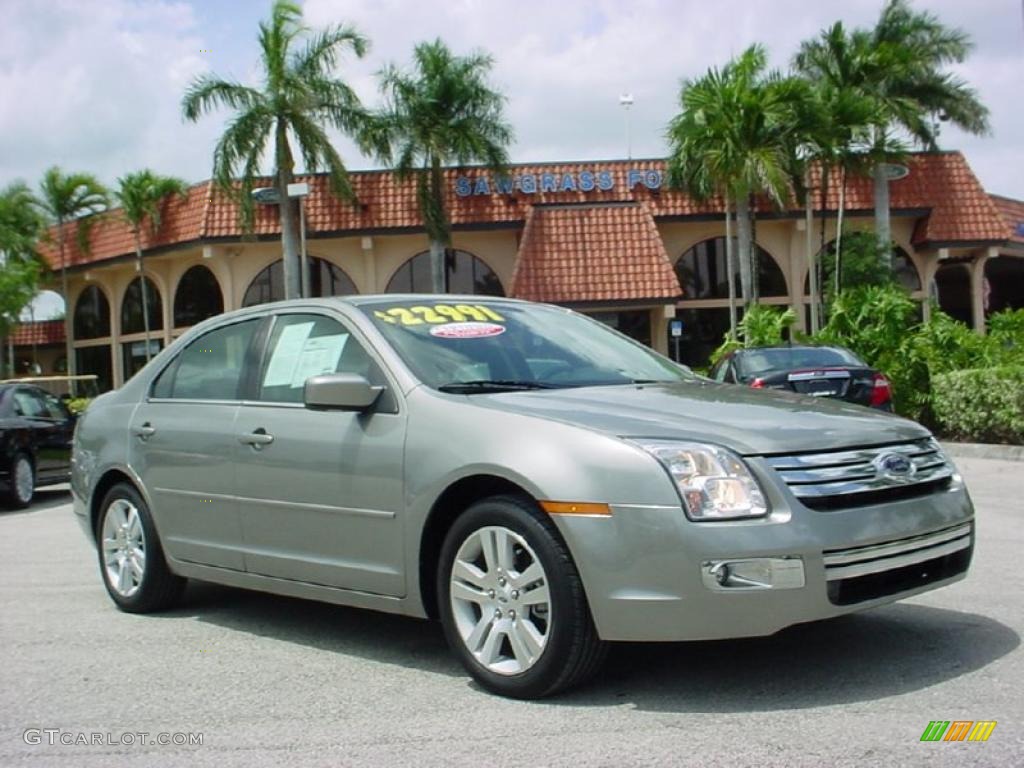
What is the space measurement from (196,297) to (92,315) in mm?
6468

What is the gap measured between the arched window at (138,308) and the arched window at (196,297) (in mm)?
896

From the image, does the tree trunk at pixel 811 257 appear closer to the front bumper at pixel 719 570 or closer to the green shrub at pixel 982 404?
the green shrub at pixel 982 404

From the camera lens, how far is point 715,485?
423 cm

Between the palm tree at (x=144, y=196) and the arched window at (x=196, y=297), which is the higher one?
the palm tree at (x=144, y=196)

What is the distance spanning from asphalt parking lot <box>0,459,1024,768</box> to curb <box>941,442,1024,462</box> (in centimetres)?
856

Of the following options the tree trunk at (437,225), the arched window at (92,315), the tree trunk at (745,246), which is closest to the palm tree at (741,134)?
the tree trunk at (745,246)

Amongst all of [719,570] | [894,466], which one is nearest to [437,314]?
[719,570]

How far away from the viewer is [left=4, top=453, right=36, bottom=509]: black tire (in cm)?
1377

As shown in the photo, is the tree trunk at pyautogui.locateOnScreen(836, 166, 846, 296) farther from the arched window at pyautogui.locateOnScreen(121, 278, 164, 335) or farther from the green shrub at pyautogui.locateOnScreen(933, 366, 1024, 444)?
the arched window at pyautogui.locateOnScreen(121, 278, 164, 335)

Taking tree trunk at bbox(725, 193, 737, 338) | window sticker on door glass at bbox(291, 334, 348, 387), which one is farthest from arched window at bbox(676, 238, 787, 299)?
window sticker on door glass at bbox(291, 334, 348, 387)

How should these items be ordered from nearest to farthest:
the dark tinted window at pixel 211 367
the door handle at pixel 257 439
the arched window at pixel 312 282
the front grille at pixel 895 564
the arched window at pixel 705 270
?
1. the front grille at pixel 895 564
2. the door handle at pixel 257 439
3. the dark tinted window at pixel 211 367
4. the arched window at pixel 312 282
5. the arched window at pixel 705 270

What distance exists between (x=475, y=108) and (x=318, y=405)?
26.6 m

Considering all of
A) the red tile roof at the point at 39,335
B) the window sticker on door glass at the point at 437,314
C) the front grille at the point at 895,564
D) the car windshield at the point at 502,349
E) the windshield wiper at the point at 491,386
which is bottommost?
the front grille at the point at 895,564

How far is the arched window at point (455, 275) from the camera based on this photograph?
3216 centimetres
